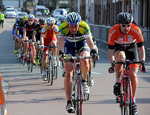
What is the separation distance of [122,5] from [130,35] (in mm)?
35208

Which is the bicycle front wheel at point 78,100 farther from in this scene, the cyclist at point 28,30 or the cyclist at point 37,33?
the cyclist at point 28,30

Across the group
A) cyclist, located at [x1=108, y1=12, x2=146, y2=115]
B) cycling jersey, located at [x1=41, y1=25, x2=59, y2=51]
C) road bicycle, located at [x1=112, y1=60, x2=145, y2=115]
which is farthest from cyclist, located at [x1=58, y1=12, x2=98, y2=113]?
cycling jersey, located at [x1=41, y1=25, x2=59, y2=51]

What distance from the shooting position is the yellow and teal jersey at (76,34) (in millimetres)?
8938

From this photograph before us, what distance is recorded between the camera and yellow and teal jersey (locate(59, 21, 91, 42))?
894cm

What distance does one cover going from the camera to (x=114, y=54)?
8.05m

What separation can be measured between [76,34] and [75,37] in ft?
0.20

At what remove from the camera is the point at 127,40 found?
7988 mm

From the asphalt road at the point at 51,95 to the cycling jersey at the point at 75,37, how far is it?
1.14 metres

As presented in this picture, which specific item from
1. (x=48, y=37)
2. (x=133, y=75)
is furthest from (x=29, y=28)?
(x=133, y=75)

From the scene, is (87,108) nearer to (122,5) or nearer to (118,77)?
(118,77)

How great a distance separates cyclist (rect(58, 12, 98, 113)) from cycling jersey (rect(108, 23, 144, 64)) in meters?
0.79

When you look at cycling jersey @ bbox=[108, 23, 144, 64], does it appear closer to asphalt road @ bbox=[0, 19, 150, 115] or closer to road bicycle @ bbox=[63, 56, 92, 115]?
road bicycle @ bbox=[63, 56, 92, 115]

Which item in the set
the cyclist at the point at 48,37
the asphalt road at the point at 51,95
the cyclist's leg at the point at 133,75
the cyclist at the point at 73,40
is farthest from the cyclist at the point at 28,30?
the cyclist's leg at the point at 133,75

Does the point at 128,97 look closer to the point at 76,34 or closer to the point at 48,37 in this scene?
the point at 76,34
